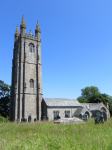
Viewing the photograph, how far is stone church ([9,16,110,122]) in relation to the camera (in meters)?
27.3

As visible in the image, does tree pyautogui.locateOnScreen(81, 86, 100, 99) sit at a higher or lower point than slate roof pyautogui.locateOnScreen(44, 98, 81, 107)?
higher

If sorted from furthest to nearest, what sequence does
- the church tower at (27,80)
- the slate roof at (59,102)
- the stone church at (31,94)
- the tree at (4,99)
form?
the tree at (4,99) < the slate roof at (59,102) < the stone church at (31,94) < the church tower at (27,80)

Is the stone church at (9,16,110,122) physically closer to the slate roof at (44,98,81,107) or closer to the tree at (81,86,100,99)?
the slate roof at (44,98,81,107)

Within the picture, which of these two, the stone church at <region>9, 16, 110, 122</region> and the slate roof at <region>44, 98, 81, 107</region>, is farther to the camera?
the slate roof at <region>44, 98, 81, 107</region>

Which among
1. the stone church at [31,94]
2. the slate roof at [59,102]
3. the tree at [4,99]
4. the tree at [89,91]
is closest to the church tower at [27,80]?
the stone church at [31,94]

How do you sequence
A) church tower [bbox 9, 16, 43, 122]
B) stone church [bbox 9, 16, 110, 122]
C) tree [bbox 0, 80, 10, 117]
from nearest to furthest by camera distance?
church tower [bbox 9, 16, 43, 122]
stone church [bbox 9, 16, 110, 122]
tree [bbox 0, 80, 10, 117]

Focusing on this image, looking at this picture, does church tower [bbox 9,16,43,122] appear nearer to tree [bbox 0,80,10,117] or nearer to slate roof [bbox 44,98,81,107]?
slate roof [bbox 44,98,81,107]

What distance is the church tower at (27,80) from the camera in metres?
27.0

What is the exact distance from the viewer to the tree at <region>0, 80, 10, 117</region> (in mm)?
36109

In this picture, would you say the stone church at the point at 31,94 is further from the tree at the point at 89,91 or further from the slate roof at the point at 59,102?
the tree at the point at 89,91

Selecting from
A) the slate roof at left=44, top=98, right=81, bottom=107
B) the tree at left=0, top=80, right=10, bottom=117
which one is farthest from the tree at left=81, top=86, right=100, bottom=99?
the tree at left=0, top=80, right=10, bottom=117

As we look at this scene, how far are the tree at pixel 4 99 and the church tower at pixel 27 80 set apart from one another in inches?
290

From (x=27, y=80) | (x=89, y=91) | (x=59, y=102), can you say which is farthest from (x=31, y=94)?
(x=89, y=91)

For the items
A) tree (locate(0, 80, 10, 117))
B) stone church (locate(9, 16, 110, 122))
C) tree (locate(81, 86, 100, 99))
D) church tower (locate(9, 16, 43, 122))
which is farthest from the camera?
tree (locate(81, 86, 100, 99))
